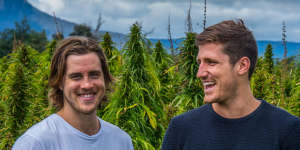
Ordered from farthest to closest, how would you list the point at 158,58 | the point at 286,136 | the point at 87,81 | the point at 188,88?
the point at 158,58
the point at 188,88
the point at 87,81
the point at 286,136

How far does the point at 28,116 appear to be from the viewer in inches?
285

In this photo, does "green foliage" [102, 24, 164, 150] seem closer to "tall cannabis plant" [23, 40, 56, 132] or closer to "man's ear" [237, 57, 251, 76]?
"tall cannabis plant" [23, 40, 56, 132]

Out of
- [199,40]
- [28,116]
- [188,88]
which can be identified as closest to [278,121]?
[199,40]

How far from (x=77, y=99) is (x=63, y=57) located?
377mm

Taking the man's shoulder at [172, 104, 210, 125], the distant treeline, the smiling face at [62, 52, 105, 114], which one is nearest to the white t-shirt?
the smiling face at [62, 52, 105, 114]

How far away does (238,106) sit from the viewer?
305cm

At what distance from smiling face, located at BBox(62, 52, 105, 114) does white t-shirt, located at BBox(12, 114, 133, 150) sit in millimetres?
186

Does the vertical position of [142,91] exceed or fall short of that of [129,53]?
it falls short

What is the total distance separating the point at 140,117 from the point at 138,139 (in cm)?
44

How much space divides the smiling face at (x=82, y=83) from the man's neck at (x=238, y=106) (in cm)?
104

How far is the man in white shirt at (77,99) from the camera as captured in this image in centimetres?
298

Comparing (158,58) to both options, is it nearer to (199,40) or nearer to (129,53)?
(129,53)

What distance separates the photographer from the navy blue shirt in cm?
288

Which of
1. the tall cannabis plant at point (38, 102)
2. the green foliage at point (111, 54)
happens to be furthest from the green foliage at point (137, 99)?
the tall cannabis plant at point (38, 102)
